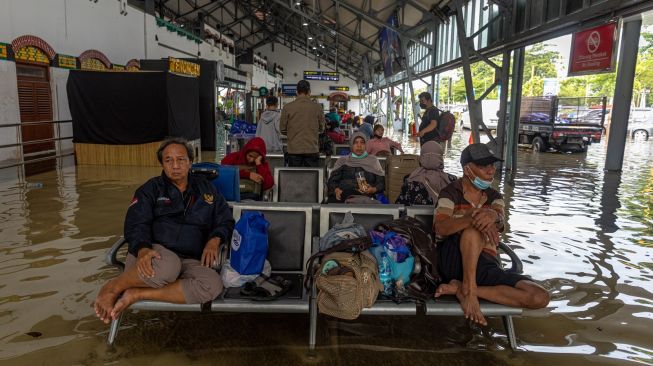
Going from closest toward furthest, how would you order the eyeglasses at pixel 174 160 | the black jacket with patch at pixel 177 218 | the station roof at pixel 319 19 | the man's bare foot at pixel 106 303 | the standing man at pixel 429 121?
the man's bare foot at pixel 106 303, the black jacket with patch at pixel 177 218, the eyeglasses at pixel 174 160, the standing man at pixel 429 121, the station roof at pixel 319 19

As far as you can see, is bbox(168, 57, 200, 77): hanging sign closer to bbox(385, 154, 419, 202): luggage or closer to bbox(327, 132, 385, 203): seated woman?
bbox(385, 154, 419, 202): luggage

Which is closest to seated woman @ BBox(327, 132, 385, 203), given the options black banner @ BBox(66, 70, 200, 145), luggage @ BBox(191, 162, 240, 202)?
luggage @ BBox(191, 162, 240, 202)

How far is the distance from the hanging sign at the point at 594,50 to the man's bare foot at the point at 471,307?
25.3ft

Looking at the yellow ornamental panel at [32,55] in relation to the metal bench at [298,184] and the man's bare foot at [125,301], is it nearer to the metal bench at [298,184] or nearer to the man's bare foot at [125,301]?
the metal bench at [298,184]

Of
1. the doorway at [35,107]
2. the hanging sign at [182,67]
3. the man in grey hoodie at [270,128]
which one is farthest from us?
the hanging sign at [182,67]

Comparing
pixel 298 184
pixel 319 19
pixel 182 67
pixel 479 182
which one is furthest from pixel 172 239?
pixel 319 19

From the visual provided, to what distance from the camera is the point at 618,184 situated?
998cm

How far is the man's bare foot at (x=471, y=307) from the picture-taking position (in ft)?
9.23

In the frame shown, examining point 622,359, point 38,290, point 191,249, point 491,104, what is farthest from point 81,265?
point 491,104

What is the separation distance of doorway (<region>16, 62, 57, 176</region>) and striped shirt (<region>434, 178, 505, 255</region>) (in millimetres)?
11020

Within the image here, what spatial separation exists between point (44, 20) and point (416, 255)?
43.1 feet

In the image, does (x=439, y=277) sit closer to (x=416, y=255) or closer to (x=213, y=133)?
(x=416, y=255)

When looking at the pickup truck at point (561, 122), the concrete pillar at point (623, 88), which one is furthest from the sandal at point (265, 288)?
the pickup truck at point (561, 122)

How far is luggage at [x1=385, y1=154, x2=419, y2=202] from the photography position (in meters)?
5.67
